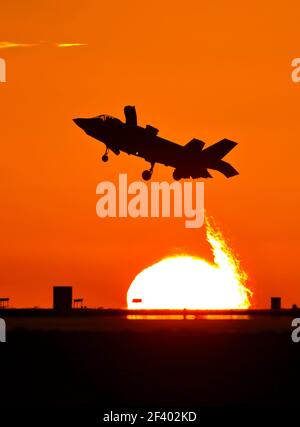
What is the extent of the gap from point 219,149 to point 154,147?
7.25 meters

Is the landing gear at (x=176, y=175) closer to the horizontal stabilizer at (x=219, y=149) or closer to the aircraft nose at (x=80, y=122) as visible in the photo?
the horizontal stabilizer at (x=219, y=149)

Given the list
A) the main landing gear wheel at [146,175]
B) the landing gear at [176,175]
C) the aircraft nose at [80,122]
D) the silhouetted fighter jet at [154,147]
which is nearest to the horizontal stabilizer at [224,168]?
the silhouetted fighter jet at [154,147]

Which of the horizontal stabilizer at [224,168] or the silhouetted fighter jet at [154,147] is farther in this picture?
the horizontal stabilizer at [224,168]

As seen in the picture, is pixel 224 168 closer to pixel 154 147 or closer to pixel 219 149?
pixel 219 149

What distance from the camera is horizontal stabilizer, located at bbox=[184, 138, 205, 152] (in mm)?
93562

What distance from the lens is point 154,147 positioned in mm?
90688

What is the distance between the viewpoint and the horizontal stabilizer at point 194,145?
93562 mm

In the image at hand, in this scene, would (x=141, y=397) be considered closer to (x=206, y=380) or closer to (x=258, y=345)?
(x=206, y=380)

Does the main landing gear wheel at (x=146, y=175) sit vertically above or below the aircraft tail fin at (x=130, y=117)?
below
